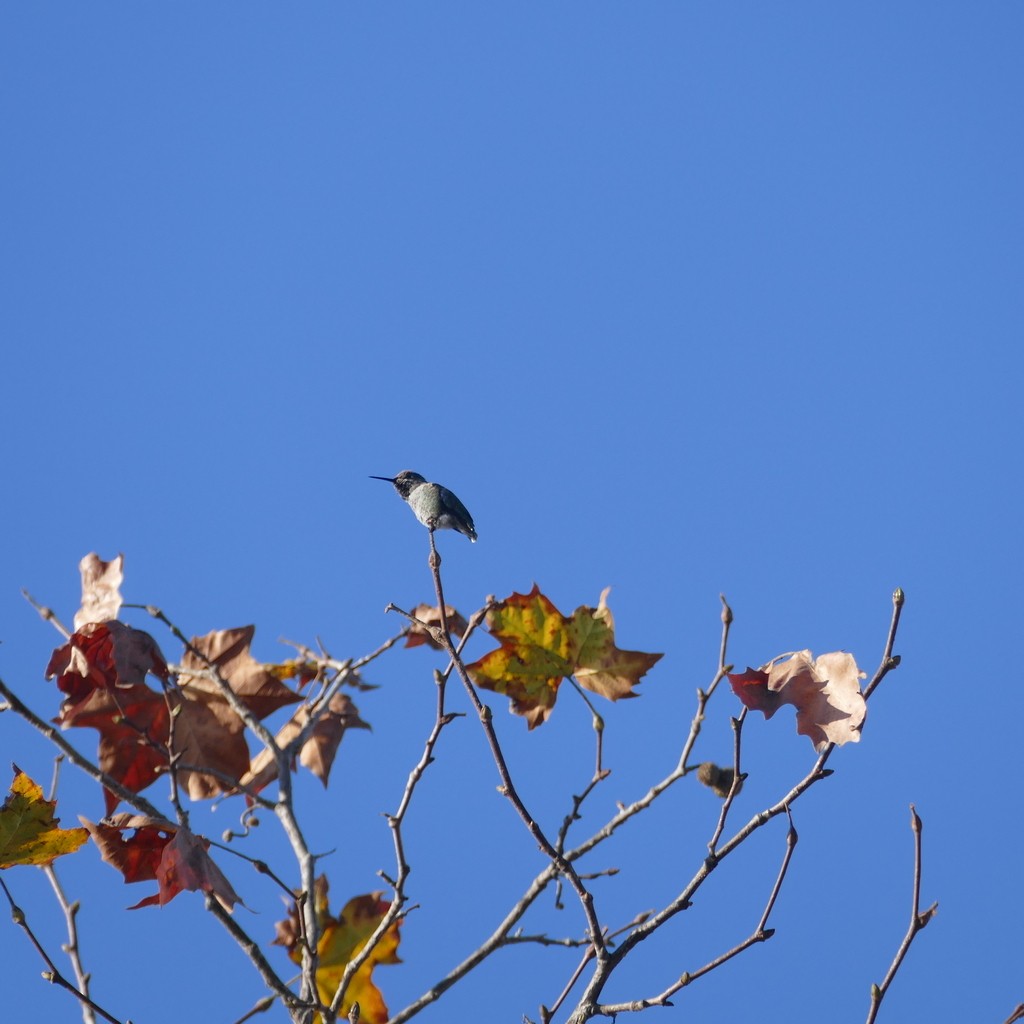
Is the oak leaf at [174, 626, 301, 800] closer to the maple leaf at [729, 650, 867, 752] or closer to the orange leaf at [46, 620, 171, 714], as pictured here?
the orange leaf at [46, 620, 171, 714]

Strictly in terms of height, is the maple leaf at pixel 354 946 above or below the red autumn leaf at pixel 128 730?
below

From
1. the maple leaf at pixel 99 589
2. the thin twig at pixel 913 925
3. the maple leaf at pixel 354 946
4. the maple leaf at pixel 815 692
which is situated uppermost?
the maple leaf at pixel 99 589

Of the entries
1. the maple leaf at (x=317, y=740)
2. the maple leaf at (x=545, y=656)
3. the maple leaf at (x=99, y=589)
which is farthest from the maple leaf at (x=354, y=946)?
the maple leaf at (x=99, y=589)

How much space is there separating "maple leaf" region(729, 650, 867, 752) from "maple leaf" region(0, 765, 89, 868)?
65.3 inches

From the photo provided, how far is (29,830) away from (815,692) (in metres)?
1.89

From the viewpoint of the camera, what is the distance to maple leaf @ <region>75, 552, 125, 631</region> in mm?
3031

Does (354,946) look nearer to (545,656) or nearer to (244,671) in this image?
(244,671)

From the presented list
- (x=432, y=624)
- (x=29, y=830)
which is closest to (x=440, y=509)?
(x=432, y=624)

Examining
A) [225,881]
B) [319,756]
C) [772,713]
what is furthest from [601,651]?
[225,881]

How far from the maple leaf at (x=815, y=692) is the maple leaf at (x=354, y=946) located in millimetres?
1294

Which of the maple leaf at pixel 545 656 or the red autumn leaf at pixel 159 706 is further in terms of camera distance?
the maple leaf at pixel 545 656

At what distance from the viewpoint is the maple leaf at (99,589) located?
303 centimetres

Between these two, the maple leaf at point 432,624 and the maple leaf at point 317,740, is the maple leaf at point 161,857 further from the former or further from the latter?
the maple leaf at point 432,624

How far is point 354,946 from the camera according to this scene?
3.41 metres
